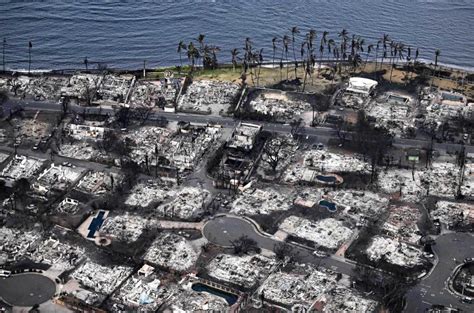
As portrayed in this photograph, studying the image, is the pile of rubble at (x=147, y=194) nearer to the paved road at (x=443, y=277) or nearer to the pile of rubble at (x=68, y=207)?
the pile of rubble at (x=68, y=207)

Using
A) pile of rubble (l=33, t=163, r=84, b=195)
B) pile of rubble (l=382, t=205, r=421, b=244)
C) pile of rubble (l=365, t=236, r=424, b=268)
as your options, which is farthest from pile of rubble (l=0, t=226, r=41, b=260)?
pile of rubble (l=382, t=205, r=421, b=244)

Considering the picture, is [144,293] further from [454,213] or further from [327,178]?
[454,213]

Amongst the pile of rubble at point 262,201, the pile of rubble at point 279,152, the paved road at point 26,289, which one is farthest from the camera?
the pile of rubble at point 279,152

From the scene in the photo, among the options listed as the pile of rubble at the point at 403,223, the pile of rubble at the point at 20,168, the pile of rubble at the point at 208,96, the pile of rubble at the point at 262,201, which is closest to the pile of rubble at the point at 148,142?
the pile of rubble at the point at 208,96

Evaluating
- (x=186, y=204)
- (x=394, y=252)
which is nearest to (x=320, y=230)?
(x=394, y=252)

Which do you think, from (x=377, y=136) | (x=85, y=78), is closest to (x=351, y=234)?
(x=377, y=136)

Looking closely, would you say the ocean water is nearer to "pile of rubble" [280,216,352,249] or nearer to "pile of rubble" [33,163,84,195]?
"pile of rubble" [33,163,84,195]
